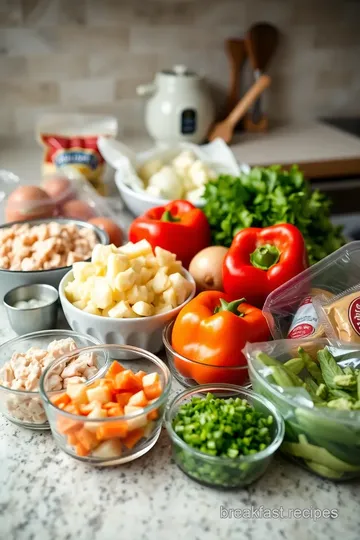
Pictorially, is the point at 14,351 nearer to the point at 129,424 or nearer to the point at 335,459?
the point at 129,424

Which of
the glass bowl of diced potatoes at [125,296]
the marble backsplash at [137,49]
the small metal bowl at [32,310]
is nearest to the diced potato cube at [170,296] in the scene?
the glass bowl of diced potatoes at [125,296]

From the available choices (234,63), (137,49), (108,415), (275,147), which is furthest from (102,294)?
(234,63)

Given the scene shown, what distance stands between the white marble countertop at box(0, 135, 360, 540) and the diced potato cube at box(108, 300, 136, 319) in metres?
0.23

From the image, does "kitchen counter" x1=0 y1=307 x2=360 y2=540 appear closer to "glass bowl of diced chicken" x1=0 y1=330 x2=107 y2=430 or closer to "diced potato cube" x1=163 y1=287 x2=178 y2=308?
"glass bowl of diced chicken" x1=0 y1=330 x2=107 y2=430

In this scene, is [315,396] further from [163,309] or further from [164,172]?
[164,172]

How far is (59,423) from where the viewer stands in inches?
31.0

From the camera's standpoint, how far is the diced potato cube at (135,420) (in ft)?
2.56

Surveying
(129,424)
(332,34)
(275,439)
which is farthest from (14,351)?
(332,34)

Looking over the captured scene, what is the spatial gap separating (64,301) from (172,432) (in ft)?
1.15

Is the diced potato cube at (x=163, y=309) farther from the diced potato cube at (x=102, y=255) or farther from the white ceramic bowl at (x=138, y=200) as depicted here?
the white ceramic bowl at (x=138, y=200)

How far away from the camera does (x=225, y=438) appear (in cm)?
77

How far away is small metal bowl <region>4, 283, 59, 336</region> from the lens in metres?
1.07

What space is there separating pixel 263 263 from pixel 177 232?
0.23 metres

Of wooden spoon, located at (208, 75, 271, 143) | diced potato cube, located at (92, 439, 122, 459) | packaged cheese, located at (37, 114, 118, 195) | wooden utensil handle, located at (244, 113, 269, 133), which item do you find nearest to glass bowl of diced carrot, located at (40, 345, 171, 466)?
diced potato cube, located at (92, 439, 122, 459)
